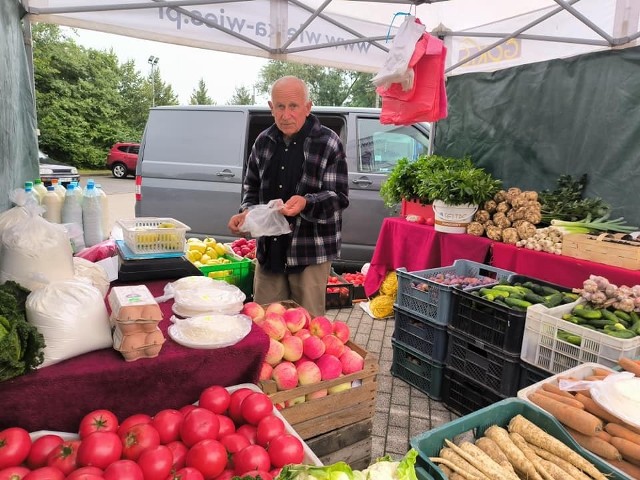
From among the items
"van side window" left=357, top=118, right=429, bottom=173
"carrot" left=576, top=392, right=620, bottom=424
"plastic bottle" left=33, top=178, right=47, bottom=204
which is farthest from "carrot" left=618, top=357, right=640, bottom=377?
"van side window" left=357, top=118, right=429, bottom=173

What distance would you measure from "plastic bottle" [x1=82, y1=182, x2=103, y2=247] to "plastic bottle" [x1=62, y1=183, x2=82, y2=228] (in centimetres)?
7

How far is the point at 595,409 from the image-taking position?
1.82 meters

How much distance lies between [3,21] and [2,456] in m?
2.91

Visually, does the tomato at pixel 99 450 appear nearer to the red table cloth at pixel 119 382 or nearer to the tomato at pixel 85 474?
the tomato at pixel 85 474

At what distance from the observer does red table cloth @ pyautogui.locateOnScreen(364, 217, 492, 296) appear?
13.5 feet

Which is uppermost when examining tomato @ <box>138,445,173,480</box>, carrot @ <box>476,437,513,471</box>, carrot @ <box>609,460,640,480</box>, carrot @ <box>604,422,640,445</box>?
tomato @ <box>138,445,173,480</box>

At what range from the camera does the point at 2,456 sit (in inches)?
A: 48.0

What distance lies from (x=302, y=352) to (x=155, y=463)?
2.98ft

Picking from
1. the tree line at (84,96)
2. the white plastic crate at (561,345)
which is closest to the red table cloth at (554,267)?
the white plastic crate at (561,345)

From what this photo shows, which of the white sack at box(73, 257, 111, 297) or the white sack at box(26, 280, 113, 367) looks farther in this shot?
the white sack at box(73, 257, 111, 297)

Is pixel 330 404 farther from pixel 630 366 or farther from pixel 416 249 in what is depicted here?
pixel 416 249

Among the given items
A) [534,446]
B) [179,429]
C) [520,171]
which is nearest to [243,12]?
[520,171]

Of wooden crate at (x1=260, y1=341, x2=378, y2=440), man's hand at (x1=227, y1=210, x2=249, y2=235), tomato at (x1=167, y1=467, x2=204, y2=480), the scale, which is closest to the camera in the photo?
tomato at (x1=167, y1=467, x2=204, y2=480)

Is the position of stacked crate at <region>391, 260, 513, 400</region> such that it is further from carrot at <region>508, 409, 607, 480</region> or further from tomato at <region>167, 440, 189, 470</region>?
tomato at <region>167, 440, 189, 470</region>
